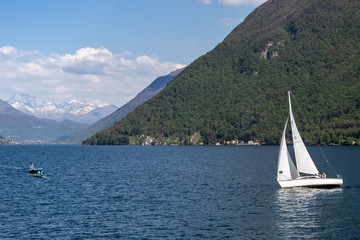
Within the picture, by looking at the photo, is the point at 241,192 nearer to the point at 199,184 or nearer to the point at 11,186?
the point at 199,184

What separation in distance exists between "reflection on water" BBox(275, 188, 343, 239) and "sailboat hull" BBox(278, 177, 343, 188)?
104cm

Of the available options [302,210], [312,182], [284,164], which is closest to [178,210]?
[302,210]

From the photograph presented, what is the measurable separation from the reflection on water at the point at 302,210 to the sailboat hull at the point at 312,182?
1.04 m

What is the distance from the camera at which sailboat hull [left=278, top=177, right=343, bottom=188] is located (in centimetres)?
8592

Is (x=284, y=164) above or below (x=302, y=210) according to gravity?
above

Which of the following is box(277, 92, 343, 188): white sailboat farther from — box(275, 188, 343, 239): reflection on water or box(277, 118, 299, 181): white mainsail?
box(275, 188, 343, 239): reflection on water

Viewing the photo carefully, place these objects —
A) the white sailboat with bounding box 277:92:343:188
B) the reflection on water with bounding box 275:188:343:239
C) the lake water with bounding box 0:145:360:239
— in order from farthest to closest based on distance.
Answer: the white sailboat with bounding box 277:92:343:188 < the reflection on water with bounding box 275:188:343:239 < the lake water with bounding box 0:145:360:239

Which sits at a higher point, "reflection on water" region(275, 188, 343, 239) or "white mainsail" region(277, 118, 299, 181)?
"white mainsail" region(277, 118, 299, 181)

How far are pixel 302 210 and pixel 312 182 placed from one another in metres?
19.4

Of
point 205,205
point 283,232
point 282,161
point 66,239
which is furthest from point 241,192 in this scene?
point 66,239

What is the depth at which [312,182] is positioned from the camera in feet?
282

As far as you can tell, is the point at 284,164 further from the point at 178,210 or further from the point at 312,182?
the point at 178,210

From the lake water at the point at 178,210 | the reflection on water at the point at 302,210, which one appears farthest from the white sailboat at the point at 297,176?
the lake water at the point at 178,210

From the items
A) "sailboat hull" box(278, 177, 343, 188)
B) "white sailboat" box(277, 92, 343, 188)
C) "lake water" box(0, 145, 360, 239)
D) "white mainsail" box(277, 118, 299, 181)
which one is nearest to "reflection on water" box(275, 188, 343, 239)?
"lake water" box(0, 145, 360, 239)
